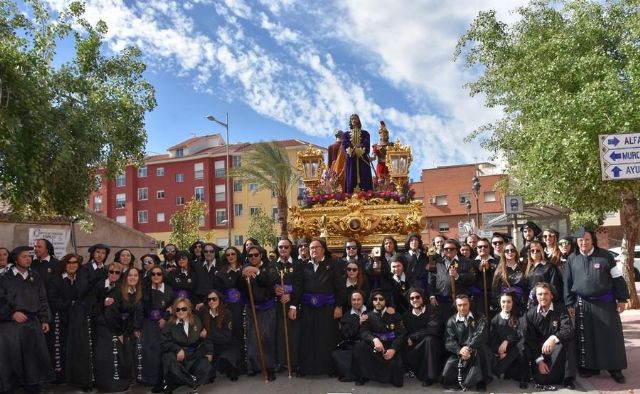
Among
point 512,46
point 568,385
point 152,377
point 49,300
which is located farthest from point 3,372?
point 512,46

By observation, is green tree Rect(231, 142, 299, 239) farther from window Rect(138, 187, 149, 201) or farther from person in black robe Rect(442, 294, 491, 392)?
window Rect(138, 187, 149, 201)

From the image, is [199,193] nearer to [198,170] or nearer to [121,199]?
[198,170]

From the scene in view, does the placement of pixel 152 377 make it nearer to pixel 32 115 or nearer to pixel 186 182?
pixel 32 115

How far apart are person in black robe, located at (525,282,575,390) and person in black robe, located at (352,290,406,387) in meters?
1.60

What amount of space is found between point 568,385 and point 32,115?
7661 millimetres

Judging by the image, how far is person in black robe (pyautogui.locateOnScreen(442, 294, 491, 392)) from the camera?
289 inches

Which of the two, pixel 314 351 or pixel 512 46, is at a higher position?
pixel 512 46

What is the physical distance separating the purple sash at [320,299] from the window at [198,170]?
44856 millimetres

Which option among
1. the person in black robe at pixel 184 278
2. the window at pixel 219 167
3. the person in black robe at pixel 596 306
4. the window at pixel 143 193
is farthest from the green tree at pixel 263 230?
the person in black robe at pixel 596 306

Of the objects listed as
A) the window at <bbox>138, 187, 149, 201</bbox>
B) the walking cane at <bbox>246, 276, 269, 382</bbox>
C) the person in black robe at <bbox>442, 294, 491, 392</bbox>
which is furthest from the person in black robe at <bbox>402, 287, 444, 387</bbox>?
the window at <bbox>138, 187, 149, 201</bbox>

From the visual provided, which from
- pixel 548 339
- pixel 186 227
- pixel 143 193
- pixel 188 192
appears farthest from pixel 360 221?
pixel 143 193

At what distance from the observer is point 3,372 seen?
734cm

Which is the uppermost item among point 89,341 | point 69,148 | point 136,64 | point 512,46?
point 512,46

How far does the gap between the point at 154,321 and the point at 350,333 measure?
261 centimetres
